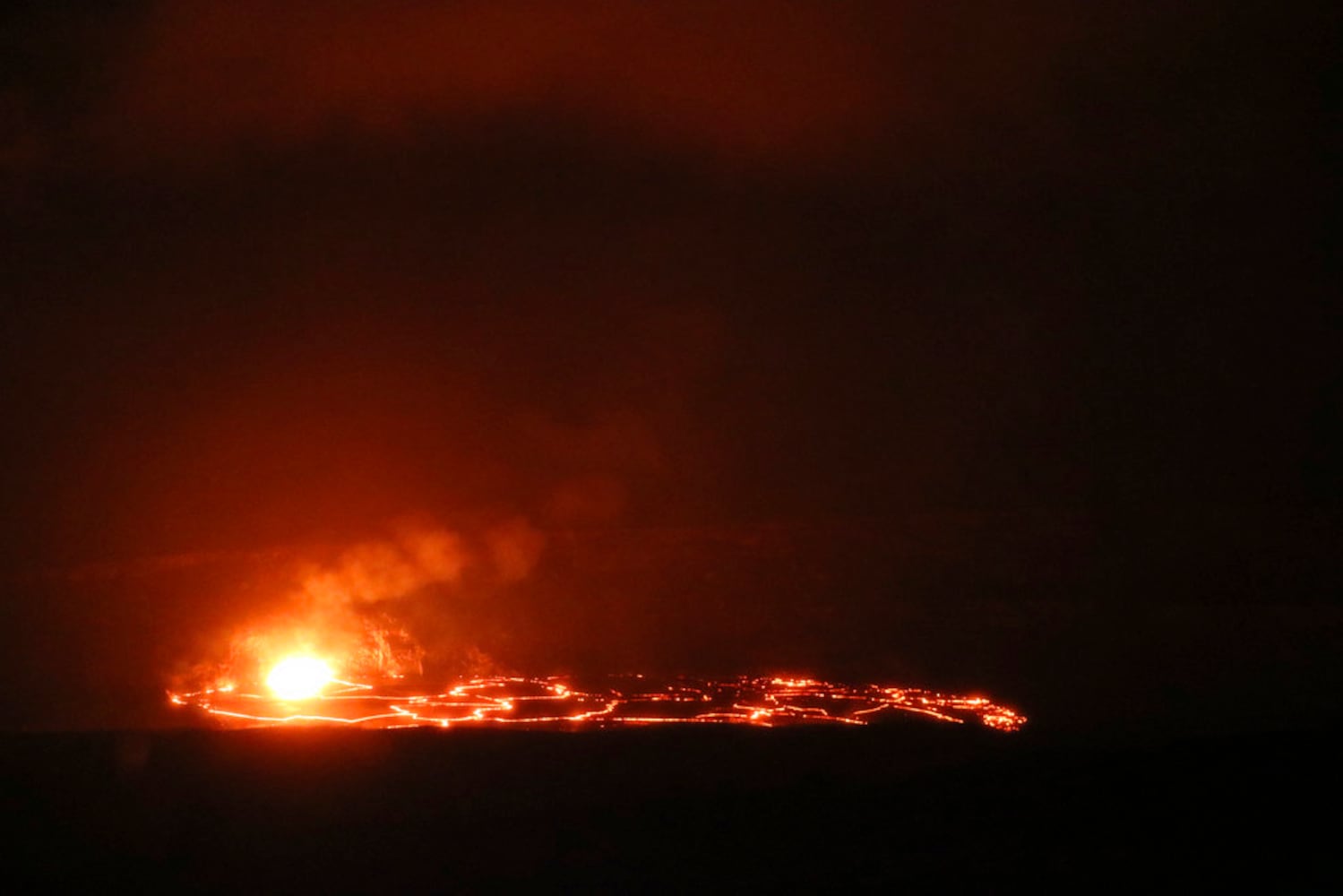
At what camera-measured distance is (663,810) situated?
498cm

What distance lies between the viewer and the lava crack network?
6.01 meters

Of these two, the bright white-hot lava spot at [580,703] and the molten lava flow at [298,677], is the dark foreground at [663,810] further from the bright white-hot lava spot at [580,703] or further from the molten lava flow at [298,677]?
the molten lava flow at [298,677]

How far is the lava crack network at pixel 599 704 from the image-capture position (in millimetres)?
6012

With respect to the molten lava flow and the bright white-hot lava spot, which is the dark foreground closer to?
the bright white-hot lava spot

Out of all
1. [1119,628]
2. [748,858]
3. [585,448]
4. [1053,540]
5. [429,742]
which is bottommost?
[748,858]

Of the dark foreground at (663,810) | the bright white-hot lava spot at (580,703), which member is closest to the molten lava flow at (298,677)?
the bright white-hot lava spot at (580,703)

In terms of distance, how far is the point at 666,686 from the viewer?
21.7 feet

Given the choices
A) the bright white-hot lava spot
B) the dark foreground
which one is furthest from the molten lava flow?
the dark foreground

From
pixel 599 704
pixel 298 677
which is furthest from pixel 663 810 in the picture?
pixel 298 677

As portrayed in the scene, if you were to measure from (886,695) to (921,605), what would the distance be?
1.38m

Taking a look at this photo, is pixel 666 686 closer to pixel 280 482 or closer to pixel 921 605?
pixel 921 605

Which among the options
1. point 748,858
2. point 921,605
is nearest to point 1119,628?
point 921,605

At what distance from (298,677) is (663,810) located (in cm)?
249

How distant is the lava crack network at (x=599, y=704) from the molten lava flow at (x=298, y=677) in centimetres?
6
